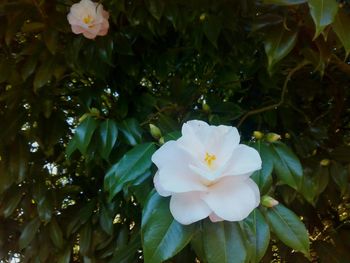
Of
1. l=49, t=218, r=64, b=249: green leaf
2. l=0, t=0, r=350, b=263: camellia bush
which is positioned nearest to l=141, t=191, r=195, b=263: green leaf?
l=0, t=0, r=350, b=263: camellia bush

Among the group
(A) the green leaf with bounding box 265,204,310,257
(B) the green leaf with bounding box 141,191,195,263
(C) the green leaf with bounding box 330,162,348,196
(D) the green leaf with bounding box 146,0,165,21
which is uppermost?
(D) the green leaf with bounding box 146,0,165,21

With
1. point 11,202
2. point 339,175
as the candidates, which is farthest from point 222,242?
point 11,202

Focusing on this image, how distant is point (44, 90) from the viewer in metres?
1.20

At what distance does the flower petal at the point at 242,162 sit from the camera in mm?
580

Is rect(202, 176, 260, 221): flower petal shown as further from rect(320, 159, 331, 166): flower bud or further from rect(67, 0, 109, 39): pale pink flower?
rect(67, 0, 109, 39): pale pink flower

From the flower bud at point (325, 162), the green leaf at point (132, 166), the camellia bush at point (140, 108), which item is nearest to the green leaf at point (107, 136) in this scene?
the camellia bush at point (140, 108)

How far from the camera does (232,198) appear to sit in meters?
0.57

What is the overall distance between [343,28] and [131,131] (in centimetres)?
47

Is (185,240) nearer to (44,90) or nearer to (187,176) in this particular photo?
(187,176)

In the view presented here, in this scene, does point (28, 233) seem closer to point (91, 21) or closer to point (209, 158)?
point (91, 21)

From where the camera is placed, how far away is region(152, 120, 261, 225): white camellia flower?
562 mm

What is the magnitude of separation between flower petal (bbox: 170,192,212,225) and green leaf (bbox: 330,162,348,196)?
1.88ft

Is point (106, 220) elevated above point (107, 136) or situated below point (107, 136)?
below

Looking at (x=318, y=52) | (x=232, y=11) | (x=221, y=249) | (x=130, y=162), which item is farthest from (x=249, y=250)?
(x=232, y=11)
